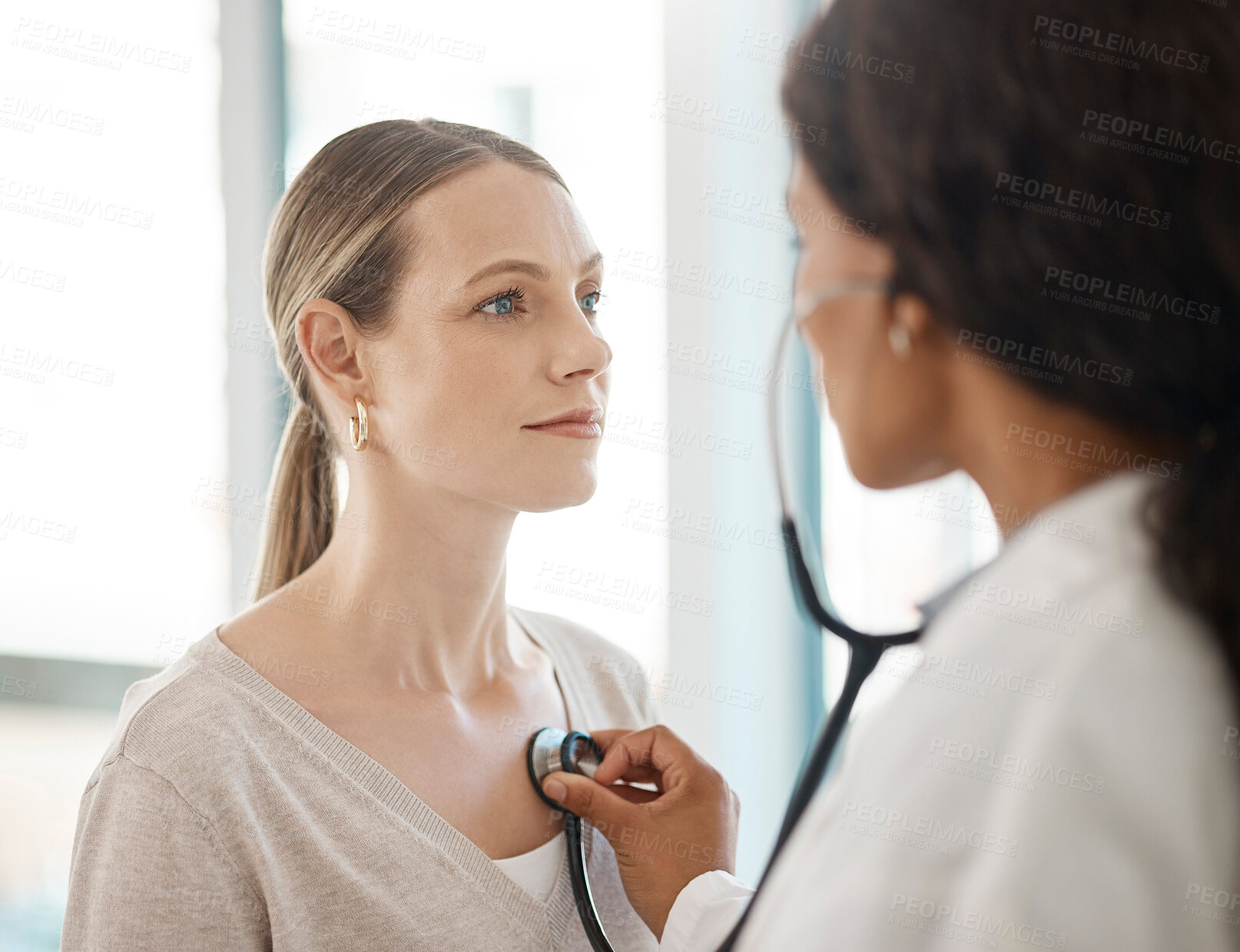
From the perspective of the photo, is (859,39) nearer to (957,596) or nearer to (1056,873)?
(957,596)

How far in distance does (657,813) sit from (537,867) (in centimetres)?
16

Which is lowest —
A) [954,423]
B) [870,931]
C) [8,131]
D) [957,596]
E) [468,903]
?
[468,903]

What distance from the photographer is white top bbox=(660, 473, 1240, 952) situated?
47 centimetres

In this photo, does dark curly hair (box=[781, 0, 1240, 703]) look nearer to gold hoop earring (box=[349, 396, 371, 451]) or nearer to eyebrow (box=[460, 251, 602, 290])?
eyebrow (box=[460, 251, 602, 290])

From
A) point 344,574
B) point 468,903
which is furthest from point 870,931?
point 344,574

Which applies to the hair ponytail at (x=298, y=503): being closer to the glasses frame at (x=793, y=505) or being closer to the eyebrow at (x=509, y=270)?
the eyebrow at (x=509, y=270)

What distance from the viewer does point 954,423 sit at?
1.96ft

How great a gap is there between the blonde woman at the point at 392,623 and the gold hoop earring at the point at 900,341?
26.4 inches

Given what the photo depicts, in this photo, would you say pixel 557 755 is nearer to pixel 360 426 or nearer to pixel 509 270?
pixel 360 426

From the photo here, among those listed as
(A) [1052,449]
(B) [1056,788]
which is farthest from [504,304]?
(B) [1056,788]

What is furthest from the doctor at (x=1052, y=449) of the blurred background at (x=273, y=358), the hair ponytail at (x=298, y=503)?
the blurred background at (x=273, y=358)

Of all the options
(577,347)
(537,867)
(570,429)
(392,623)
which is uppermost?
(577,347)

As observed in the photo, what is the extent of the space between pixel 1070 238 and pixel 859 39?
0.53 ft

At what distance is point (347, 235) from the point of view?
1.21 m
